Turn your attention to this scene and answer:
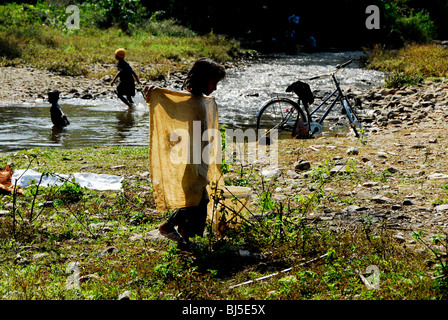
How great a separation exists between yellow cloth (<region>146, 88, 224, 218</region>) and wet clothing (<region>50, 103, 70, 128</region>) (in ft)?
21.1

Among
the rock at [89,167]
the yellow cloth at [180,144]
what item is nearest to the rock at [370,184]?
the yellow cloth at [180,144]

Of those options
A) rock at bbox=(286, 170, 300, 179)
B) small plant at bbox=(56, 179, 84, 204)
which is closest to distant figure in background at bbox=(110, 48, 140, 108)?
rock at bbox=(286, 170, 300, 179)

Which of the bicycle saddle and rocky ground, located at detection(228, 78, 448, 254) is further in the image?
the bicycle saddle

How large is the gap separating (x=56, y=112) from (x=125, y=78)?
9.06ft

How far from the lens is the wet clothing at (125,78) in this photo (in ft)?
39.0

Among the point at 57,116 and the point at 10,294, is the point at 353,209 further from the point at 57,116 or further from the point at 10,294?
the point at 57,116

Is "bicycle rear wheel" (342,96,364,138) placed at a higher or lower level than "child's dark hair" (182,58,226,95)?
lower

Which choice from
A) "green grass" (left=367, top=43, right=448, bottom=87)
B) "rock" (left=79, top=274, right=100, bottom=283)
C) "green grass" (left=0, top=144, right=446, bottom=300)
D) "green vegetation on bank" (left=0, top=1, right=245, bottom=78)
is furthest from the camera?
"green vegetation on bank" (left=0, top=1, right=245, bottom=78)

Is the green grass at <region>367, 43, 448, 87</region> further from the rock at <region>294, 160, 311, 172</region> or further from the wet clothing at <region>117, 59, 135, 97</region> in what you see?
the rock at <region>294, 160, 311, 172</region>

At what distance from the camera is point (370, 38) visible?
29.5 meters

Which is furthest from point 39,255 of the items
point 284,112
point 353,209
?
point 284,112

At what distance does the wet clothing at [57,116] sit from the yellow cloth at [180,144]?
21.1 feet

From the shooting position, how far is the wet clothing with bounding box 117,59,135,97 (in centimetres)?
1188

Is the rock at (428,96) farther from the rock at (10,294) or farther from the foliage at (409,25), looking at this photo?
the foliage at (409,25)
